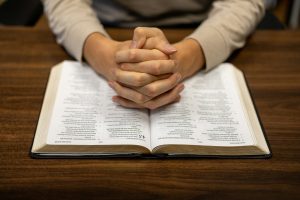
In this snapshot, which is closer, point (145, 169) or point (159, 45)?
point (145, 169)

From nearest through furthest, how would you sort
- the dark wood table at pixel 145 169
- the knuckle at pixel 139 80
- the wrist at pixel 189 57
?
1. the dark wood table at pixel 145 169
2. the knuckle at pixel 139 80
3. the wrist at pixel 189 57

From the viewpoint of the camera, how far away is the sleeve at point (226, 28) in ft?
2.85

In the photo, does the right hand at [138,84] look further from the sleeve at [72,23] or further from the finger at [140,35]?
the sleeve at [72,23]

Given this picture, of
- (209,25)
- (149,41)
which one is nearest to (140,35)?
(149,41)

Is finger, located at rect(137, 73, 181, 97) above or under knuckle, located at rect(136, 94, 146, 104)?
above

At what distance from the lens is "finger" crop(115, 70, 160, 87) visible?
0.71 m

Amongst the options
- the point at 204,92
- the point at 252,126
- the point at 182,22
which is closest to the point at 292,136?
the point at 252,126

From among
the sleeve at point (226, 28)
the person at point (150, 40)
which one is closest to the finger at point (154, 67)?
the person at point (150, 40)

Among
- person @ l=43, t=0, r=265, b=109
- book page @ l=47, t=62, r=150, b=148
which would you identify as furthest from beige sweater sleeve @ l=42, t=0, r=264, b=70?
book page @ l=47, t=62, r=150, b=148

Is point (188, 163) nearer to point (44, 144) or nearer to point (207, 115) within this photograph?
point (207, 115)

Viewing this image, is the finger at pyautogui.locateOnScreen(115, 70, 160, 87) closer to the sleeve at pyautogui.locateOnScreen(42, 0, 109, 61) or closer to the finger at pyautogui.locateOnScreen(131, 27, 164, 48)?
the finger at pyautogui.locateOnScreen(131, 27, 164, 48)

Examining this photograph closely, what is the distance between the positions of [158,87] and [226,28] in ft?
1.01

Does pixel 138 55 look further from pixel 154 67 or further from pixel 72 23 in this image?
pixel 72 23

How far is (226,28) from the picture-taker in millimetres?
918
